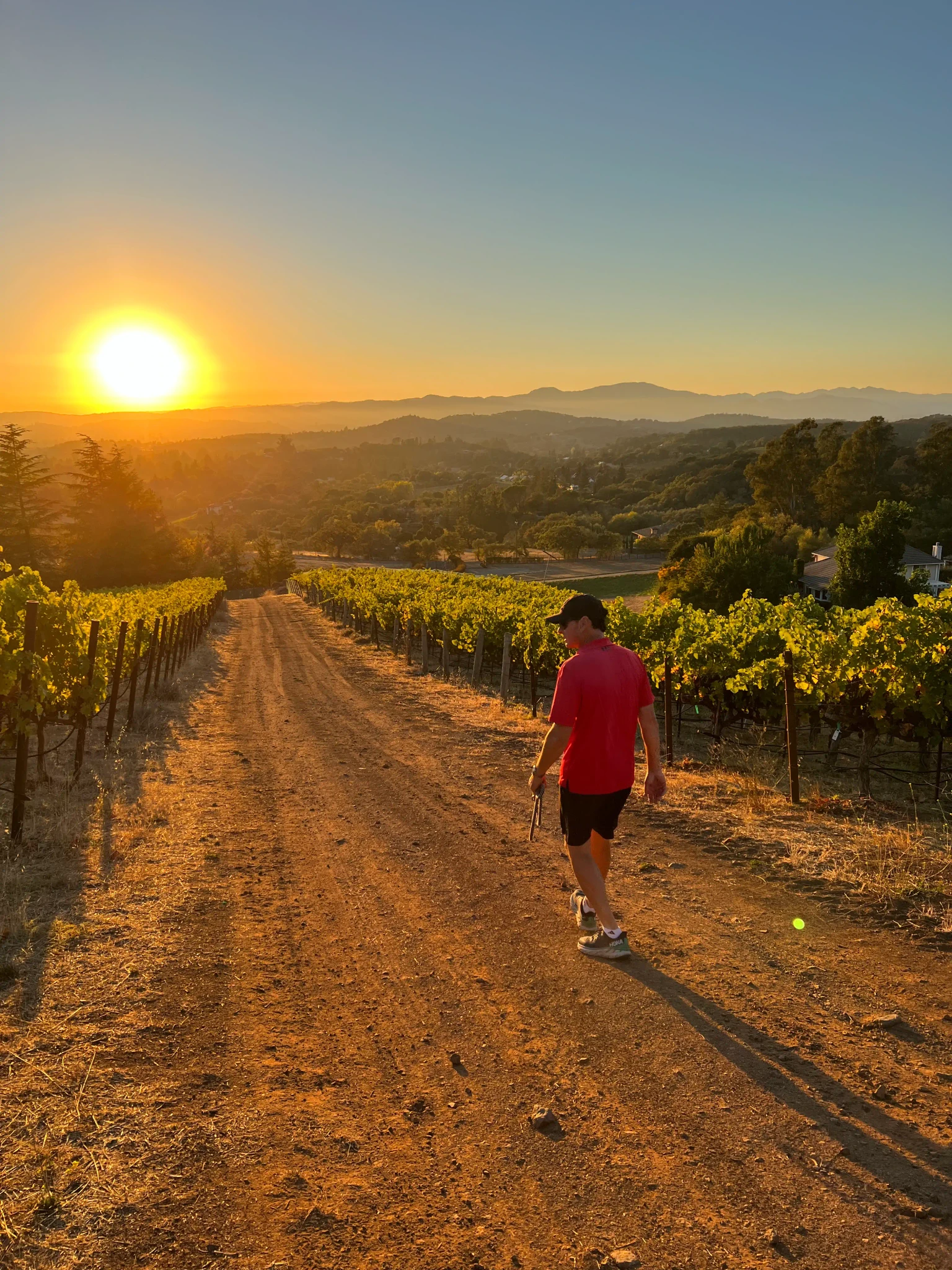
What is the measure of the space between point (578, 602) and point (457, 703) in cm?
1255

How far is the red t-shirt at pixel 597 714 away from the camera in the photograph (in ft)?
15.3

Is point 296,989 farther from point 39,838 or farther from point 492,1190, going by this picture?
point 39,838

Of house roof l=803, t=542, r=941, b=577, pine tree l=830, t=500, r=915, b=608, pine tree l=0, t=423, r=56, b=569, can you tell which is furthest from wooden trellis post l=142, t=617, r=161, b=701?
house roof l=803, t=542, r=941, b=577

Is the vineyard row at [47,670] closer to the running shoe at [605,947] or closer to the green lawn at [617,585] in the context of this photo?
→ the running shoe at [605,947]

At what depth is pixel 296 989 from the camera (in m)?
4.81

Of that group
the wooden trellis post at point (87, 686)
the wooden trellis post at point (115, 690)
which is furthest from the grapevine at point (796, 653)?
the wooden trellis post at point (115, 690)

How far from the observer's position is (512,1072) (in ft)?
12.9

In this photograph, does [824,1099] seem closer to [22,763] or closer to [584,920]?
[584,920]

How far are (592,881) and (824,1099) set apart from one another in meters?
1.70

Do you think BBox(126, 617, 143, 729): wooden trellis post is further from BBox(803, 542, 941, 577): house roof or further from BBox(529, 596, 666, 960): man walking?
BBox(803, 542, 941, 577): house roof

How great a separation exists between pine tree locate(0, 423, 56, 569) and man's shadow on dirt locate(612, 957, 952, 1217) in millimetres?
68176

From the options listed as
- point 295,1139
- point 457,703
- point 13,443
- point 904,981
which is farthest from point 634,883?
point 13,443

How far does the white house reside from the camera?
62.9 meters

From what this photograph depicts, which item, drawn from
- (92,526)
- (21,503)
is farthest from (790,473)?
(21,503)
